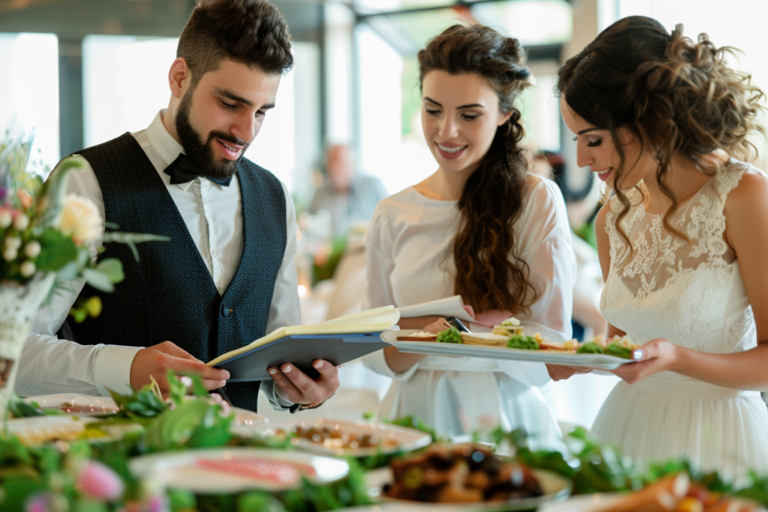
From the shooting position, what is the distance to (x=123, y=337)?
180 centimetres

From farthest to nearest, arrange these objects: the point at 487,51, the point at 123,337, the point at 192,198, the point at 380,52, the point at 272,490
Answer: the point at 380,52
the point at 487,51
the point at 192,198
the point at 123,337
the point at 272,490

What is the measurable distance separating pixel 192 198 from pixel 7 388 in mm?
946

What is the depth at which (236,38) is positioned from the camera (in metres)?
1.81

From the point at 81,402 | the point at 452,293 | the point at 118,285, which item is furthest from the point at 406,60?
the point at 81,402

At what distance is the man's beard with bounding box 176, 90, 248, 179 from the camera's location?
6.16 ft

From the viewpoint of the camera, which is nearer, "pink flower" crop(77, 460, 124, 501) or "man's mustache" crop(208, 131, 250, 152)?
"pink flower" crop(77, 460, 124, 501)

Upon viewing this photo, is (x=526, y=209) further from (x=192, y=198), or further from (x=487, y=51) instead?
(x=192, y=198)

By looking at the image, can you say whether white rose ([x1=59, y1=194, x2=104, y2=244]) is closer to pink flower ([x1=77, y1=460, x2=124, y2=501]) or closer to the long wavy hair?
pink flower ([x1=77, y1=460, x2=124, y2=501])

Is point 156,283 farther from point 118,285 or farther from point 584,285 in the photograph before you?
point 584,285

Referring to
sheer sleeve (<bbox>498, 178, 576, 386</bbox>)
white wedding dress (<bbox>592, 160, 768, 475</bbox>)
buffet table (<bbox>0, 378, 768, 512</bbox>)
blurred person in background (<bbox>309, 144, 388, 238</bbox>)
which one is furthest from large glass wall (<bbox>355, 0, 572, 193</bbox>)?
buffet table (<bbox>0, 378, 768, 512</bbox>)

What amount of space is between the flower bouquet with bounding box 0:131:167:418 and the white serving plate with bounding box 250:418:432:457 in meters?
0.35

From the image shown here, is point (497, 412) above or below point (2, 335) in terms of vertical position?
below

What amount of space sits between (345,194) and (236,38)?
251 inches

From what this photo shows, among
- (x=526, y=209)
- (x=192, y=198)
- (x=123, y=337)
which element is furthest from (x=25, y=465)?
(x=526, y=209)
